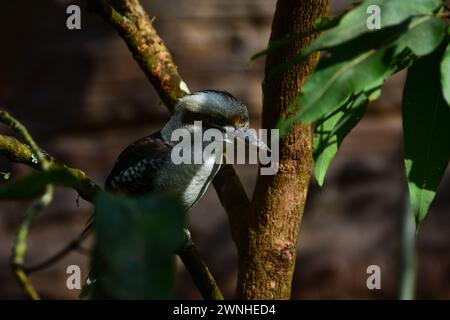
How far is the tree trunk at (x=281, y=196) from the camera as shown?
204 centimetres

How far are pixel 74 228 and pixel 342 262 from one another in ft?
6.04

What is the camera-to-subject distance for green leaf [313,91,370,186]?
1.69m

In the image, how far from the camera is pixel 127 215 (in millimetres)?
1182

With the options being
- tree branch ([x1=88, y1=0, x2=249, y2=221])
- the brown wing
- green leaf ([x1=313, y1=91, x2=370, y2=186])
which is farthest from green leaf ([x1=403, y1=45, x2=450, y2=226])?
the brown wing

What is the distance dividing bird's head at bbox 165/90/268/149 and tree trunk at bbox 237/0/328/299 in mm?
478

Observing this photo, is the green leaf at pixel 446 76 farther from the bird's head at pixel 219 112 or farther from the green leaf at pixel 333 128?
the bird's head at pixel 219 112

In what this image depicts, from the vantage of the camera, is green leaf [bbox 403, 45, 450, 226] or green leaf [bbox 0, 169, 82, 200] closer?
green leaf [bbox 0, 169, 82, 200]

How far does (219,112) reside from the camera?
2629 millimetres

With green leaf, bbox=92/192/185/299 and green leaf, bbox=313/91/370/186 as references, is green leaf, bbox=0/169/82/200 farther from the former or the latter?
green leaf, bbox=313/91/370/186

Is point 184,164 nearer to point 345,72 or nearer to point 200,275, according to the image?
point 200,275

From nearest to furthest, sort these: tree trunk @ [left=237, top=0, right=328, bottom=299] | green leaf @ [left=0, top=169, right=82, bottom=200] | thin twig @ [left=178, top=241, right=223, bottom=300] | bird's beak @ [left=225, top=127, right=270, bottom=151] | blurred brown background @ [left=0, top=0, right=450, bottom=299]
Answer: green leaf @ [left=0, top=169, right=82, bottom=200] < thin twig @ [left=178, top=241, right=223, bottom=300] < tree trunk @ [left=237, top=0, right=328, bottom=299] < bird's beak @ [left=225, top=127, right=270, bottom=151] < blurred brown background @ [left=0, top=0, right=450, bottom=299]

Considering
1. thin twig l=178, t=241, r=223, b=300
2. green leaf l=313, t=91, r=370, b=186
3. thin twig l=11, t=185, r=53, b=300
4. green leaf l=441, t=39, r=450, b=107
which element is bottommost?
thin twig l=178, t=241, r=223, b=300
